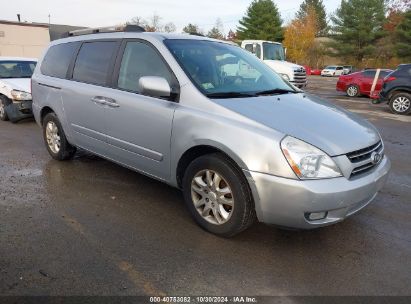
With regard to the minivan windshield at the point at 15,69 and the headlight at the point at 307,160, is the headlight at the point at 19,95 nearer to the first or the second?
the minivan windshield at the point at 15,69

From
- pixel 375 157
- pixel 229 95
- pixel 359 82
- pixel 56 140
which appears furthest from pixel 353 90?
pixel 229 95

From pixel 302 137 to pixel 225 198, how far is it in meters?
0.84

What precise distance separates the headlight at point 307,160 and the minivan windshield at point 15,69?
903cm

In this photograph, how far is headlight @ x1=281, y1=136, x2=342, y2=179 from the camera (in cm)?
296

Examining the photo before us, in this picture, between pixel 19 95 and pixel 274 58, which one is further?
pixel 274 58

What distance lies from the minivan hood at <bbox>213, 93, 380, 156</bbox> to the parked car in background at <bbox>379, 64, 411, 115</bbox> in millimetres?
9525

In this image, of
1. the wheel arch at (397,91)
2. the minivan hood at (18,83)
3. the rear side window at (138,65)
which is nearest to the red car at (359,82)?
the wheel arch at (397,91)

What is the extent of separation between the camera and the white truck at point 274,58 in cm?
1738

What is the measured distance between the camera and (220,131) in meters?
3.28

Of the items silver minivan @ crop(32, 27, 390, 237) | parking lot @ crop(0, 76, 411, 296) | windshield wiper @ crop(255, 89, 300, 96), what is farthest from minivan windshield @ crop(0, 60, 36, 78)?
windshield wiper @ crop(255, 89, 300, 96)

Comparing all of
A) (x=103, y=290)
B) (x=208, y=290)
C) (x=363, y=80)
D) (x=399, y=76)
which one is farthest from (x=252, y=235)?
(x=363, y=80)

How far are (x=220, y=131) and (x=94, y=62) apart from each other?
225 cm

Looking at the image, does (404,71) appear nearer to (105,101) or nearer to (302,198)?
(105,101)

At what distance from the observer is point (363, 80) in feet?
58.3
